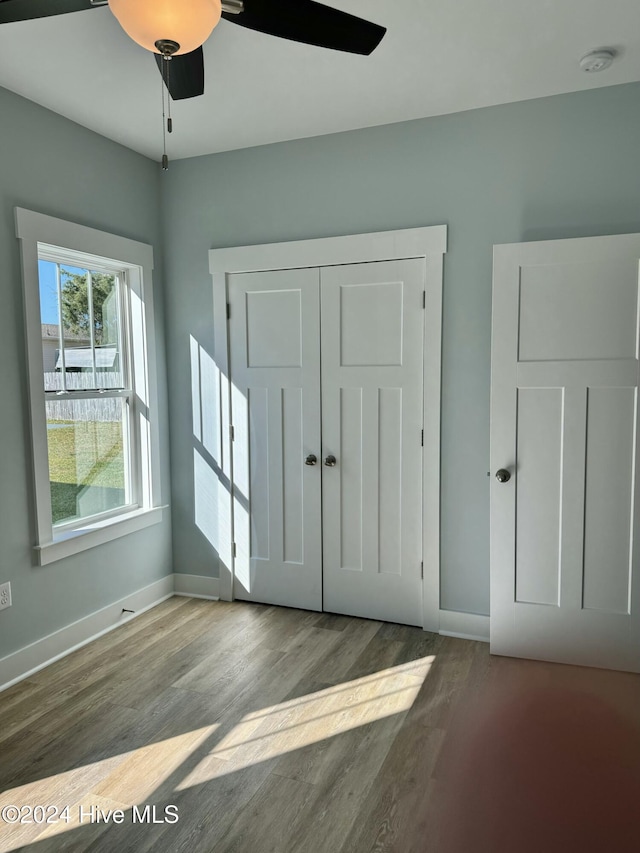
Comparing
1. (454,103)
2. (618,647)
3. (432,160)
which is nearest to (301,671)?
(618,647)

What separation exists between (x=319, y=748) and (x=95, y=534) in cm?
166

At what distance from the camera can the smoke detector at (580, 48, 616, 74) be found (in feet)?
8.02

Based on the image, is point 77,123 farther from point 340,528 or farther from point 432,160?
point 340,528

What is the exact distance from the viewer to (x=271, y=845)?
1.81 metres

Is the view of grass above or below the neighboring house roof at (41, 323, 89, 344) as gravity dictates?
below

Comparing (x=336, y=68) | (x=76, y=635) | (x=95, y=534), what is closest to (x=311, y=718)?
(x=76, y=635)

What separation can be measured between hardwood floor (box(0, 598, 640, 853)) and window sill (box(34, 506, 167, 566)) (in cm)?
54

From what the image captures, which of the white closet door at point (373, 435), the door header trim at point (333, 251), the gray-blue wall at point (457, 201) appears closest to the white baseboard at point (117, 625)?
the gray-blue wall at point (457, 201)

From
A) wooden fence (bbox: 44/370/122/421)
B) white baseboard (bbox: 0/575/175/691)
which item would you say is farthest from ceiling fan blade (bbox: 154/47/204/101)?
white baseboard (bbox: 0/575/175/691)

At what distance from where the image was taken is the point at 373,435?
131 inches

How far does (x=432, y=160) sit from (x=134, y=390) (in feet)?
7.03

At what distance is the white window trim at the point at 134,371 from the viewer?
9.28 feet

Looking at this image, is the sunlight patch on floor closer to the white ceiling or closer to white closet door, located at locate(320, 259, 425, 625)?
white closet door, located at locate(320, 259, 425, 625)

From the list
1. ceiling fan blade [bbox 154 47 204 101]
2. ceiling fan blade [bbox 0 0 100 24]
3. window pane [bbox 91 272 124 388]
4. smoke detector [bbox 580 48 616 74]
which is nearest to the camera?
ceiling fan blade [bbox 0 0 100 24]
